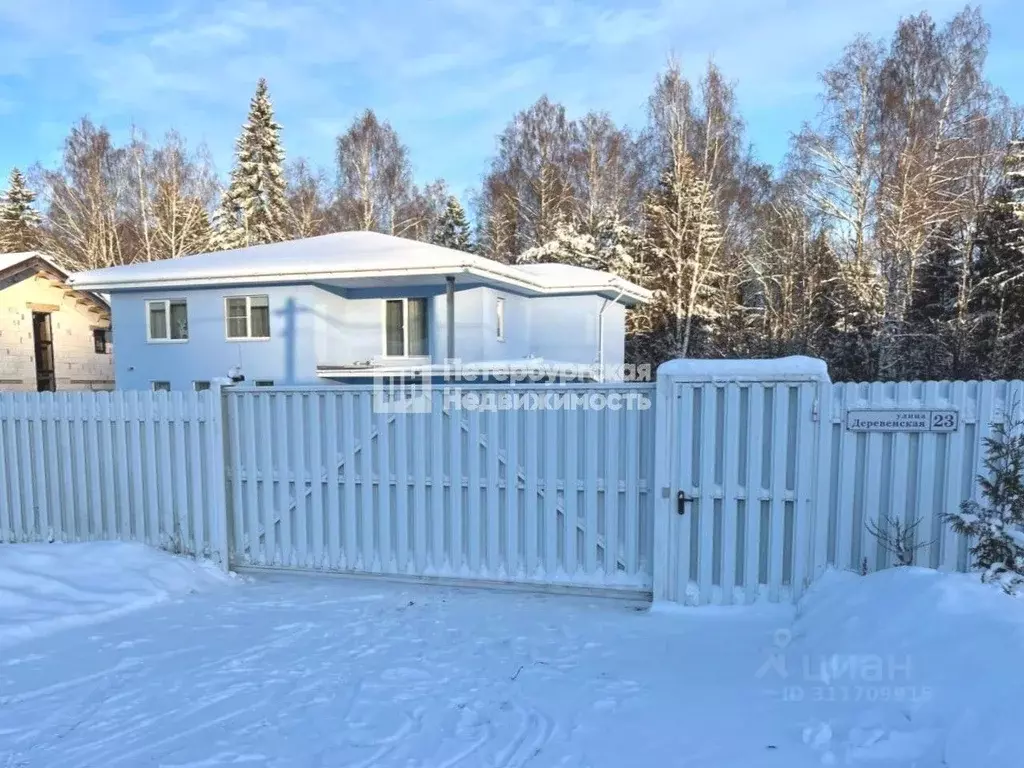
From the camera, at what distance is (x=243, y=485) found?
596 centimetres

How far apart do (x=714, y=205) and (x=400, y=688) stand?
25328 millimetres

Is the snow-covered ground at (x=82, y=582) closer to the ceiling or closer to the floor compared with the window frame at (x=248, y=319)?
closer to the floor

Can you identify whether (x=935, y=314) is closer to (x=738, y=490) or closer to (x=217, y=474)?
(x=738, y=490)

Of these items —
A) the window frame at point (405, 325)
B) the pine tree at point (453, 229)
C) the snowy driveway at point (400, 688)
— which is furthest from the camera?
the pine tree at point (453, 229)

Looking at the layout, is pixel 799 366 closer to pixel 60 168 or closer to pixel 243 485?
pixel 243 485

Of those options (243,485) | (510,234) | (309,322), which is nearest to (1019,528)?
(243,485)

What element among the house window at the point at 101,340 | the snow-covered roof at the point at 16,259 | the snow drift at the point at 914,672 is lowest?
the snow drift at the point at 914,672

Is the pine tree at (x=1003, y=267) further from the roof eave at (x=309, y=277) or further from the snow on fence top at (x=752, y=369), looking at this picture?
the snow on fence top at (x=752, y=369)

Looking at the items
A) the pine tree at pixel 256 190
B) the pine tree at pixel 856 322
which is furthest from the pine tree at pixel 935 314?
the pine tree at pixel 256 190

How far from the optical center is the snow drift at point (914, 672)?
99.8 inches

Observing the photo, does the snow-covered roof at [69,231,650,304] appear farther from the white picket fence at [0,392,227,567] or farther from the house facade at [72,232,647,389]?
the white picket fence at [0,392,227,567]

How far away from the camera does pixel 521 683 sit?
367 cm

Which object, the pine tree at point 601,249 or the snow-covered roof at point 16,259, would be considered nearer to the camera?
the snow-covered roof at point 16,259

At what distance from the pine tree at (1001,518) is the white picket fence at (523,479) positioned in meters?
0.29
